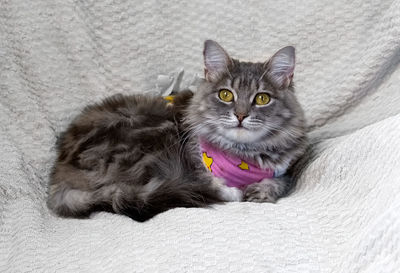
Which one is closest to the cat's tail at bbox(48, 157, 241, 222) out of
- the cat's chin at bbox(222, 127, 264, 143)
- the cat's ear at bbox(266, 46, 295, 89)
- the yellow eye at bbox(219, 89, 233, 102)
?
the cat's chin at bbox(222, 127, 264, 143)

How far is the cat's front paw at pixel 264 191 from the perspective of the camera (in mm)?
1618

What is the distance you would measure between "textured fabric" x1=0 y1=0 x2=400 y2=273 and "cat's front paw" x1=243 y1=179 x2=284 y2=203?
71 mm

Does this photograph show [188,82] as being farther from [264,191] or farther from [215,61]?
[264,191]

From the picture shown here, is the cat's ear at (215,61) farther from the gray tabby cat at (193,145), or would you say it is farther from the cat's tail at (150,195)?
the cat's tail at (150,195)

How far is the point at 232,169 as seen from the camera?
1680mm

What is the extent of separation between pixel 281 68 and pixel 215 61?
0.80 ft

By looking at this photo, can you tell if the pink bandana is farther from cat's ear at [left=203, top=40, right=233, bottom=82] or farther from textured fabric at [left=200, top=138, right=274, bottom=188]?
cat's ear at [left=203, top=40, right=233, bottom=82]

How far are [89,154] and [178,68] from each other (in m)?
0.74

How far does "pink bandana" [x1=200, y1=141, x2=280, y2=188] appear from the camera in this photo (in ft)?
5.51

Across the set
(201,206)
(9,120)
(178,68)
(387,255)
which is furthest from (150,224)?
(178,68)

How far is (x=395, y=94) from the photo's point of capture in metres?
1.80

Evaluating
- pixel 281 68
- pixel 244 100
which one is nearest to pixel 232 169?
pixel 244 100

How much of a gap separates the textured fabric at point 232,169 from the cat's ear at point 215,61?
275mm

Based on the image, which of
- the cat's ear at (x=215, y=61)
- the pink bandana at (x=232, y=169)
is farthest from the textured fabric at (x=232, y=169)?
the cat's ear at (x=215, y=61)
